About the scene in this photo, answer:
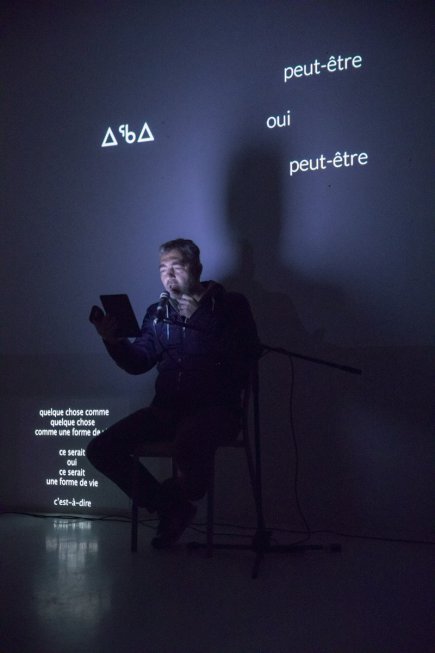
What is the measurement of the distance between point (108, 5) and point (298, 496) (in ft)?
9.41

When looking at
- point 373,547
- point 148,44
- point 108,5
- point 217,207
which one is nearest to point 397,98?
point 217,207

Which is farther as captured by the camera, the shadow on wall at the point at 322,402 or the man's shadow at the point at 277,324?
the man's shadow at the point at 277,324

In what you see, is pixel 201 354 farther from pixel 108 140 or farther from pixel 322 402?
pixel 108 140

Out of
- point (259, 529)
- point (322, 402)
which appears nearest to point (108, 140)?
point (322, 402)

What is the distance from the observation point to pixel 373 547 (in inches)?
108

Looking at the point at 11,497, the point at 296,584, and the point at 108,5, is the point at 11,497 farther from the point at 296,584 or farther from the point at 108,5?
the point at 108,5

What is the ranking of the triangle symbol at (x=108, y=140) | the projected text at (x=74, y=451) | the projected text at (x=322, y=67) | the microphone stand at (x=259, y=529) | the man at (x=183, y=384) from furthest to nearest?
1. the triangle symbol at (x=108, y=140)
2. the projected text at (x=74, y=451)
3. the projected text at (x=322, y=67)
4. the man at (x=183, y=384)
5. the microphone stand at (x=259, y=529)

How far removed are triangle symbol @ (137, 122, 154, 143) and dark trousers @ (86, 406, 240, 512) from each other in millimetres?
1544

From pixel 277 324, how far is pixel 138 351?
75 cm

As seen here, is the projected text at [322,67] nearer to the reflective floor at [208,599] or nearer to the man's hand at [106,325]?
the man's hand at [106,325]

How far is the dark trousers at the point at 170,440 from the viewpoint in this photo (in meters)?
2.49

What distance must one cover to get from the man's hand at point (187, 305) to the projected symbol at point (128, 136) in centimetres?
109

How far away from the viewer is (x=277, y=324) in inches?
125

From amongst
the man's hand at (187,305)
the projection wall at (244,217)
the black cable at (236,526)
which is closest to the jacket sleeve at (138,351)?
the man's hand at (187,305)
